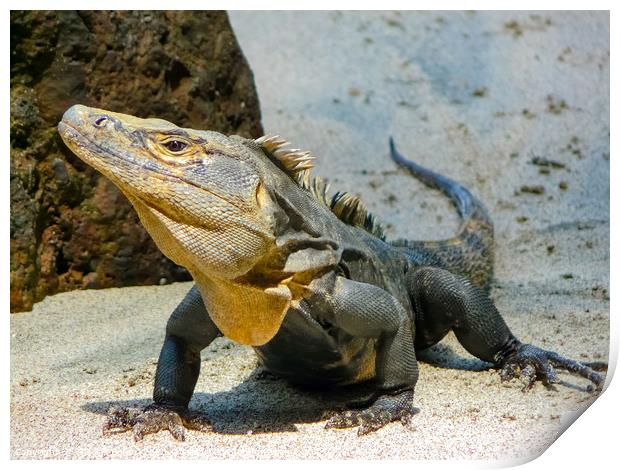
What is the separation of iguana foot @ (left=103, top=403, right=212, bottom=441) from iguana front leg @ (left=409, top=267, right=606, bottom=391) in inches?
73.1

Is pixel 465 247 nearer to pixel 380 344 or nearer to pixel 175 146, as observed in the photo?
pixel 380 344

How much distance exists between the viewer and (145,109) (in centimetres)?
855

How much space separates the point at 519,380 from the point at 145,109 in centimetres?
410

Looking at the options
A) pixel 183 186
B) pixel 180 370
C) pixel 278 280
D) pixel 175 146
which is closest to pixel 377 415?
pixel 278 280

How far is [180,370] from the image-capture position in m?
5.81

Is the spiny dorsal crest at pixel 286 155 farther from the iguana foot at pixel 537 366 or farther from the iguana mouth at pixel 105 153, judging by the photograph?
the iguana foot at pixel 537 366

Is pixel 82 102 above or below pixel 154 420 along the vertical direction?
above

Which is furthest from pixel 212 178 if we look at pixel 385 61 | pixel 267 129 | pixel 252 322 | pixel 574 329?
pixel 385 61

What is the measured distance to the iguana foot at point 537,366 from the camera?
6.26 m

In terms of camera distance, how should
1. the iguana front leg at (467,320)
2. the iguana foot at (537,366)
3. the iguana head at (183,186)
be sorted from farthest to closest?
1. the iguana front leg at (467,320)
2. the iguana foot at (537,366)
3. the iguana head at (183,186)

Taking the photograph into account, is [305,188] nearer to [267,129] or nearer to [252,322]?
[252,322]

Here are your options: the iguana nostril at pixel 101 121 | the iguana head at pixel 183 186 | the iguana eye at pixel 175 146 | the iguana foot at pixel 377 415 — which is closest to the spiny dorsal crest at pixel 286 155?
the iguana head at pixel 183 186

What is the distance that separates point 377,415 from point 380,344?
0.42 metres

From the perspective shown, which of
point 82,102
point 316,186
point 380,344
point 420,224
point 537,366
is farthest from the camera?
point 420,224
